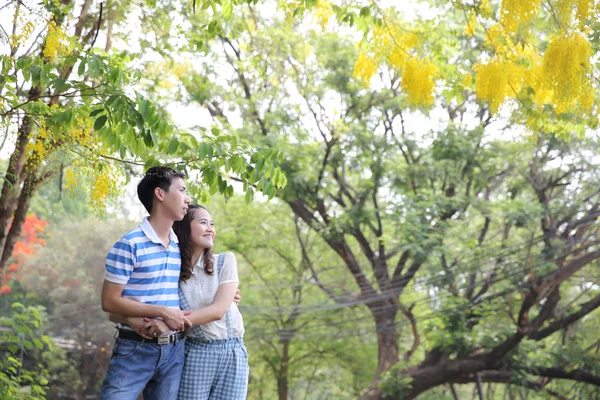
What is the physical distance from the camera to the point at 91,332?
16.7 meters

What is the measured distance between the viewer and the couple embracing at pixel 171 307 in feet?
8.21

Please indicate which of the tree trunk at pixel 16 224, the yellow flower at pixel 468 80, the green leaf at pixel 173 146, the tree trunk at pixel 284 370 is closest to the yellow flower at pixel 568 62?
the yellow flower at pixel 468 80

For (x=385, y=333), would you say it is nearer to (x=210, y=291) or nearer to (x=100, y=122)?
(x=100, y=122)

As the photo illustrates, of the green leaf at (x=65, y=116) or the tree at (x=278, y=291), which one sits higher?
the tree at (x=278, y=291)

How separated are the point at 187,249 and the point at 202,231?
79 millimetres

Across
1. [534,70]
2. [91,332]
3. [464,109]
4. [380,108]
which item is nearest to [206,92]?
[380,108]

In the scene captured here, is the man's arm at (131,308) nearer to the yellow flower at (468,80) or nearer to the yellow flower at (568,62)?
the yellow flower at (568,62)

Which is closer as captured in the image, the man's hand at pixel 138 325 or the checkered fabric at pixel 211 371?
the man's hand at pixel 138 325

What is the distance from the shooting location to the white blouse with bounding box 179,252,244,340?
8.76 ft

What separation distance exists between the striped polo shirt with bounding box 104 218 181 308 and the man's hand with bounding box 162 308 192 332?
63 mm

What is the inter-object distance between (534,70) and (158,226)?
12.0ft

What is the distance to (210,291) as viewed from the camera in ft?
8.87

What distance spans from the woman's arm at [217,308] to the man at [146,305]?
0.15 ft

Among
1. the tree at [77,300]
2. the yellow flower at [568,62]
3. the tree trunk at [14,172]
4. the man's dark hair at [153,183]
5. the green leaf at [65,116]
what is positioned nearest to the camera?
the man's dark hair at [153,183]
